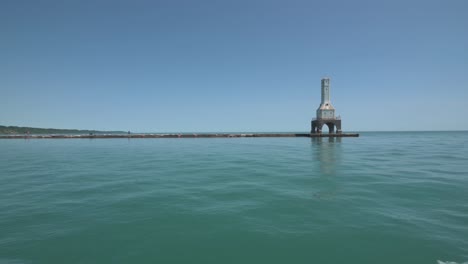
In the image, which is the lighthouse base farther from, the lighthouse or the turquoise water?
the turquoise water

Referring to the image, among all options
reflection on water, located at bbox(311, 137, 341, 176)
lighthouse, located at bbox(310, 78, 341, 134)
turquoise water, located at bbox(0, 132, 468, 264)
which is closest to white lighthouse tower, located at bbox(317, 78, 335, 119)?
lighthouse, located at bbox(310, 78, 341, 134)

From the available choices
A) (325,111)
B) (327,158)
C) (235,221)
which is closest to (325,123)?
(325,111)

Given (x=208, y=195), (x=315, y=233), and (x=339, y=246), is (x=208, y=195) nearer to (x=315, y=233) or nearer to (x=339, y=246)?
(x=315, y=233)

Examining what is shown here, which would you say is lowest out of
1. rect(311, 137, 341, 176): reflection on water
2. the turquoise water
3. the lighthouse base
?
the turquoise water

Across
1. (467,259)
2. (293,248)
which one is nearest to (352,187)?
(467,259)

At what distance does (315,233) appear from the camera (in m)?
6.16

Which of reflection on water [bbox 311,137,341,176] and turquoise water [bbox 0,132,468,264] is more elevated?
reflection on water [bbox 311,137,341,176]

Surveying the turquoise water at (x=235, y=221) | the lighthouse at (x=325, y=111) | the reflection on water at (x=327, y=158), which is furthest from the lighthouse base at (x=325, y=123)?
the turquoise water at (x=235, y=221)

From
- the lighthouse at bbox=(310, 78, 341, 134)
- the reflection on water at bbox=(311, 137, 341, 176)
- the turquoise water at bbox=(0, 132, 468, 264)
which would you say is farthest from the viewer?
the lighthouse at bbox=(310, 78, 341, 134)

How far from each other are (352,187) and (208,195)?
24.9ft

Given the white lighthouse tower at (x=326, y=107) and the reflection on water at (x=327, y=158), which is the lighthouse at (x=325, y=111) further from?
the reflection on water at (x=327, y=158)

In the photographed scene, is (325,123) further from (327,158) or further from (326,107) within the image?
(327,158)

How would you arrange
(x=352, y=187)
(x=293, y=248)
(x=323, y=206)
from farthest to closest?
(x=352, y=187)
(x=323, y=206)
(x=293, y=248)

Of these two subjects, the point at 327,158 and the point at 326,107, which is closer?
the point at 327,158
